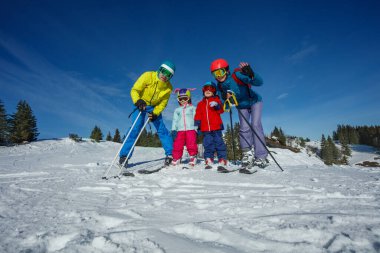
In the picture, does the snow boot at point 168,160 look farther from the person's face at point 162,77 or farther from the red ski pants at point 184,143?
the person's face at point 162,77

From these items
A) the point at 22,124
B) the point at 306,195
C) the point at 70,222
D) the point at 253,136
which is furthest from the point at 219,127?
the point at 22,124

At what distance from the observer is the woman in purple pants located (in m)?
5.49

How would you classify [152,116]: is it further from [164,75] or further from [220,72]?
[220,72]

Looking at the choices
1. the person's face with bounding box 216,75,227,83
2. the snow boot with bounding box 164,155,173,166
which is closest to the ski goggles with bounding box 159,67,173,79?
the person's face with bounding box 216,75,227,83

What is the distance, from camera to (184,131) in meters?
6.62

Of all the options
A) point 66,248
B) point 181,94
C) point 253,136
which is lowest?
point 66,248

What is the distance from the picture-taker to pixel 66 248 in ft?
4.34

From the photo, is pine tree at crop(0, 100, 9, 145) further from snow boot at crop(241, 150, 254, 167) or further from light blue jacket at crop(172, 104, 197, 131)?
snow boot at crop(241, 150, 254, 167)

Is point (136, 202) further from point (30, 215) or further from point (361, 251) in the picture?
point (361, 251)

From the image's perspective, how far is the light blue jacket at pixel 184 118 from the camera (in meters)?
6.65

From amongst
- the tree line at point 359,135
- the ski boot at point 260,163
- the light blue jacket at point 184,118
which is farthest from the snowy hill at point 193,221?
the tree line at point 359,135

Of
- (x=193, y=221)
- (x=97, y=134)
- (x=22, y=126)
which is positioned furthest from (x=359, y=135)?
(x=193, y=221)

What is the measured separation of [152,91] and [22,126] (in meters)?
24.0

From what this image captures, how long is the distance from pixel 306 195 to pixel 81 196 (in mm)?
A: 2621
